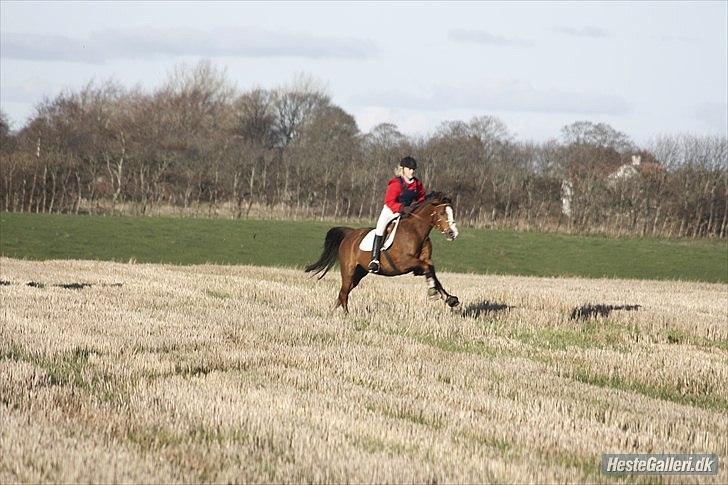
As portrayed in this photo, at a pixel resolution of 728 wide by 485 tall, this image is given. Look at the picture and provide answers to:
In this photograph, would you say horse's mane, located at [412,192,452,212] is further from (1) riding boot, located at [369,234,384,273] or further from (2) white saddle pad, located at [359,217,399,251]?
(1) riding boot, located at [369,234,384,273]

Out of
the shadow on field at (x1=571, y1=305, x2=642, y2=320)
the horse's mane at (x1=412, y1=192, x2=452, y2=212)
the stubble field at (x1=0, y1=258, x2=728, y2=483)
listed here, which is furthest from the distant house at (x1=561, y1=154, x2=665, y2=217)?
the horse's mane at (x1=412, y1=192, x2=452, y2=212)

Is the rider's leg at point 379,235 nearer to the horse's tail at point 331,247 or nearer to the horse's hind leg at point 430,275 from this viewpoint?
the horse's hind leg at point 430,275

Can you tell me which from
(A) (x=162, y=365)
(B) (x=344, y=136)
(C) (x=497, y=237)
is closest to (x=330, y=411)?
(A) (x=162, y=365)

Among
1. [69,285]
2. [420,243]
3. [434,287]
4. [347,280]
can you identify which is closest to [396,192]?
[420,243]

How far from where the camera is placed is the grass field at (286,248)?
129 feet

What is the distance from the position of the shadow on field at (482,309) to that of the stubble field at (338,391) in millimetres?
114

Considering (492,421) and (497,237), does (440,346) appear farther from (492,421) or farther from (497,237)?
(497,237)

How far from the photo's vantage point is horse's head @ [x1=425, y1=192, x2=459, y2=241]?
1451 centimetres

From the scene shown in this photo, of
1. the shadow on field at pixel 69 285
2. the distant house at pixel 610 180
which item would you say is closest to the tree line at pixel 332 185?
the distant house at pixel 610 180

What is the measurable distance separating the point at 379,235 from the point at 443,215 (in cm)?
132

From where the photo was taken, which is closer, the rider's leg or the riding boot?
the rider's leg

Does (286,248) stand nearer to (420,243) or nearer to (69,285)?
(69,285)

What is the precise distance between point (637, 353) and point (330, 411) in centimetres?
627

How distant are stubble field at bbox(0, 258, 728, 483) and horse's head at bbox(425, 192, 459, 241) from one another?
1.42 m
